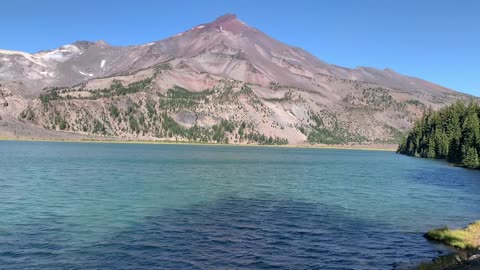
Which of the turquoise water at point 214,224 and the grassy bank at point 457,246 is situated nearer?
the grassy bank at point 457,246

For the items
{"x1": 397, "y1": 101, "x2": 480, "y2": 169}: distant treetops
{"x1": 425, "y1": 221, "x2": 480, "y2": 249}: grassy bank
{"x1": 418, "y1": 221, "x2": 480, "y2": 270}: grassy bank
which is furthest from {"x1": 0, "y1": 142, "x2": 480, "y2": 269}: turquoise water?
{"x1": 397, "y1": 101, "x2": 480, "y2": 169}: distant treetops

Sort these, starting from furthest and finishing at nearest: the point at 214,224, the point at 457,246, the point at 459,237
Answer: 1. the point at 214,224
2. the point at 459,237
3. the point at 457,246

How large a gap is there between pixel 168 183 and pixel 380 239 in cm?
4679

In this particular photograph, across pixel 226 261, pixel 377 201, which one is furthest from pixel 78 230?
A: pixel 377 201

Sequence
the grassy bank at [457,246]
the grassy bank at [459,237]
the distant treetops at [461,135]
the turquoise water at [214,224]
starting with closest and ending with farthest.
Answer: the grassy bank at [457,246], the turquoise water at [214,224], the grassy bank at [459,237], the distant treetops at [461,135]

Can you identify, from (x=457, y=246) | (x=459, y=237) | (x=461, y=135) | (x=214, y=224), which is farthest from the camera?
(x=461, y=135)

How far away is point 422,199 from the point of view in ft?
227

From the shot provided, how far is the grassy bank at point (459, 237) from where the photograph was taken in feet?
124

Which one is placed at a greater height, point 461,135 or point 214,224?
point 461,135

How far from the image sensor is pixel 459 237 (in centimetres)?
3941

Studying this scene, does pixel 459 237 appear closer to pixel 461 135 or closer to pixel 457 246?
pixel 457 246

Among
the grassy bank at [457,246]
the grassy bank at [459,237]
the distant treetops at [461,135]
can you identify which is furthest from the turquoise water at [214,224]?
the distant treetops at [461,135]

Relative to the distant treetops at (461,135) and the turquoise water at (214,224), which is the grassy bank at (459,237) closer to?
the turquoise water at (214,224)

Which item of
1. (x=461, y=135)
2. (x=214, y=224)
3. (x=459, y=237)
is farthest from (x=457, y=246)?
(x=461, y=135)
